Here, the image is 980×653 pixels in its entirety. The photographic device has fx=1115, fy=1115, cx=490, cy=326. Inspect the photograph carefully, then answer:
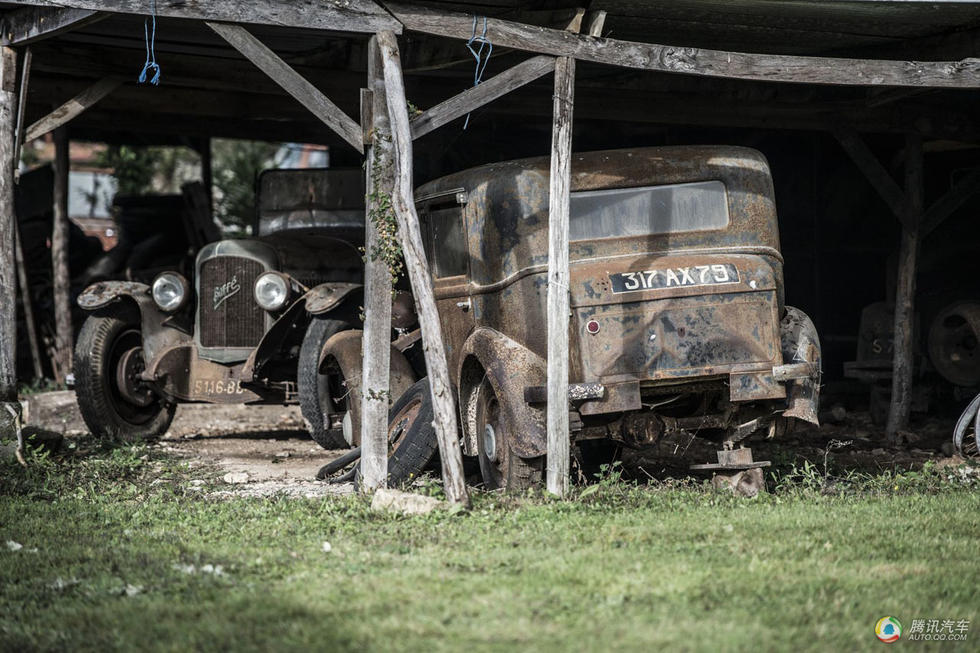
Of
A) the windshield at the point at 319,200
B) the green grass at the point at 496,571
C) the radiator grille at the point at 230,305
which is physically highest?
the windshield at the point at 319,200

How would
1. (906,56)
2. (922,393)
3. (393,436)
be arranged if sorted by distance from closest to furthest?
(393,436), (906,56), (922,393)

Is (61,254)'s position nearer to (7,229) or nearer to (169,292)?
(169,292)

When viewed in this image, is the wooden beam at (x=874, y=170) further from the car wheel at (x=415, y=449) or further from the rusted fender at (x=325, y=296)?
the car wheel at (x=415, y=449)

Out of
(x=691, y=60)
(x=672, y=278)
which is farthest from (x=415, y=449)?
(x=691, y=60)

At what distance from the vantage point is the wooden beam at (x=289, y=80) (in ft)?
22.2

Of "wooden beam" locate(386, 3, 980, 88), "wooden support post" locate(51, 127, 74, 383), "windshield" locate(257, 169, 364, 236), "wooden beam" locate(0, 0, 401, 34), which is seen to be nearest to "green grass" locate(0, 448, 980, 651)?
"wooden beam" locate(386, 3, 980, 88)

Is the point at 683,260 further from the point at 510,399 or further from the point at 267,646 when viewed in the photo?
the point at 267,646

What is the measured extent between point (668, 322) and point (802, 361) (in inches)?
34.7

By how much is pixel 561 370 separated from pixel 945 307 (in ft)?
18.9

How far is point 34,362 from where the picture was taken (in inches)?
578

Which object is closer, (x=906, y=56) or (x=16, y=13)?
(x=16, y=13)

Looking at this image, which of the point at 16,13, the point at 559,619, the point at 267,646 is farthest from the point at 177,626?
the point at 16,13

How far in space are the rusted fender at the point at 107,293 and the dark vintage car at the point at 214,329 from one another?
0.03 feet

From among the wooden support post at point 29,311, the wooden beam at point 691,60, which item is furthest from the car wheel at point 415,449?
the wooden support post at point 29,311
